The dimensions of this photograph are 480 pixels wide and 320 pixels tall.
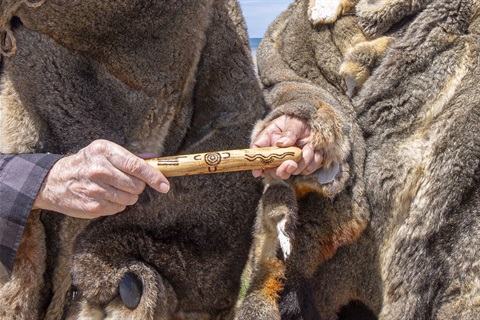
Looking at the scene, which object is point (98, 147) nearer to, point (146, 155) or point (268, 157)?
point (146, 155)

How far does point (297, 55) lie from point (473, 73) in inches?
26.3

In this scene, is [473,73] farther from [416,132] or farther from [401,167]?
[401,167]

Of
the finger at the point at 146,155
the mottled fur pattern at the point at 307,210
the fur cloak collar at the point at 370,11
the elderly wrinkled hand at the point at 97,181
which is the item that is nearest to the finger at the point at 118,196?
the elderly wrinkled hand at the point at 97,181

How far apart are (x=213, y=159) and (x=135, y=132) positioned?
30 centimetres

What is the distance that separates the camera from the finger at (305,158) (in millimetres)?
1528

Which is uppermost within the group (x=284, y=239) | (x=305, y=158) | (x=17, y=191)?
(x=17, y=191)

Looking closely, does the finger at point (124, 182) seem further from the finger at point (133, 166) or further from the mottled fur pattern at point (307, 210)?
the mottled fur pattern at point (307, 210)

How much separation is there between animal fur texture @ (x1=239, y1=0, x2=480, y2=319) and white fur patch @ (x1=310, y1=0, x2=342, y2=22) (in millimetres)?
15

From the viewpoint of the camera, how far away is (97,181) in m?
1.33

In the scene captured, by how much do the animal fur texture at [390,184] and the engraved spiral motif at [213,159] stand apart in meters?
0.26

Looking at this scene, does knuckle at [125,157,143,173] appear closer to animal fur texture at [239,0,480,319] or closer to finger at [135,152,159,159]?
finger at [135,152,159,159]

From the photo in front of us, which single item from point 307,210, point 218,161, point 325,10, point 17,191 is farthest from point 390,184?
point 17,191

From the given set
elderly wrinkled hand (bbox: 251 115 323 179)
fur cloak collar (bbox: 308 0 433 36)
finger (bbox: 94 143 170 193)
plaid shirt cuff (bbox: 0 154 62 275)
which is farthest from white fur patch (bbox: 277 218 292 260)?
fur cloak collar (bbox: 308 0 433 36)

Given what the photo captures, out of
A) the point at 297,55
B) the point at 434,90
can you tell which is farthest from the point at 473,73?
the point at 297,55
